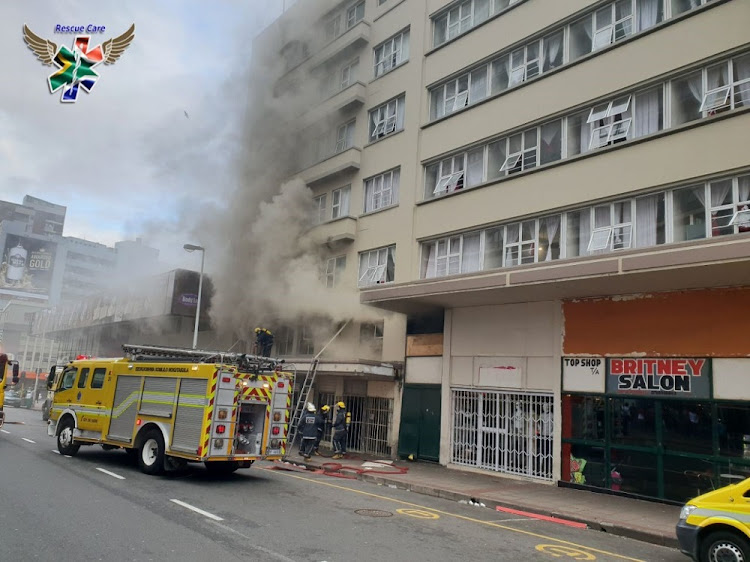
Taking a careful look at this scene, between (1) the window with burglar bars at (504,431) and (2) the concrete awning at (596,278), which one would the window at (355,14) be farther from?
(1) the window with burglar bars at (504,431)

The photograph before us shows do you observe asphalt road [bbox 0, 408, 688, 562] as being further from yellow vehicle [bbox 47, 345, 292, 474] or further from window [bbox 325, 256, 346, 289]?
window [bbox 325, 256, 346, 289]

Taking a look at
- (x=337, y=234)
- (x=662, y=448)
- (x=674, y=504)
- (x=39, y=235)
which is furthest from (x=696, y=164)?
(x=39, y=235)

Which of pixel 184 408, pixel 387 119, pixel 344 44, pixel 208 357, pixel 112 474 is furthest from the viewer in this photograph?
pixel 344 44

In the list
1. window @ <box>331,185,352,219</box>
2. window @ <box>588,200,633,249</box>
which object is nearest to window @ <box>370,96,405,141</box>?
window @ <box>331,185,352,219</box>

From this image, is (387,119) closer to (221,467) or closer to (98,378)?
(98,378)

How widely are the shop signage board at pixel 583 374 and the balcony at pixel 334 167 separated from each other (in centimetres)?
1122

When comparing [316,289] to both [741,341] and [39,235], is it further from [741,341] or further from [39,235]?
[39,235]

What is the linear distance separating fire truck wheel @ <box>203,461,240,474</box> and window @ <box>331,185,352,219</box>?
1162 centimetres

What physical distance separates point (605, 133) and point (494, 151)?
137 inches

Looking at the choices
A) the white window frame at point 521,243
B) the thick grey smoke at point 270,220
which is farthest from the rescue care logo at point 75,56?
the white window frame at point 521,243

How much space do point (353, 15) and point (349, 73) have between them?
8.55 feet

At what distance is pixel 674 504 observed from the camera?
10914 mm

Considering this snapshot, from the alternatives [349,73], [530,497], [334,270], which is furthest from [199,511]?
[349,73]

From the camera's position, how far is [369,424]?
728 inches
